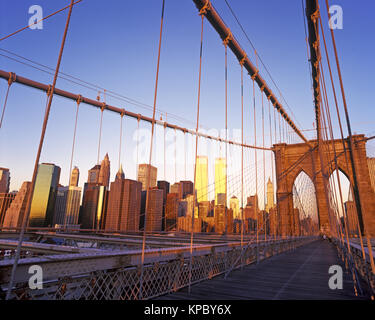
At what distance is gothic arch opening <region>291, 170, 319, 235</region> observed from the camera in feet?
77.2

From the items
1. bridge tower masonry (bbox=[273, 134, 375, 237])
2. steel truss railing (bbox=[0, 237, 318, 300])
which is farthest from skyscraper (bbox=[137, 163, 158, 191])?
bridge tower masonry (bbox=[273, 134, 375, 237])

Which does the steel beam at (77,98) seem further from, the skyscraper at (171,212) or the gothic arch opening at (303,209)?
the gothic arch opening at (303,209)

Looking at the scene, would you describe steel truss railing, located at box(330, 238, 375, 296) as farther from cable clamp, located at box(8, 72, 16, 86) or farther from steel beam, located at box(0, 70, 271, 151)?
cable clamp, located at box(8, 72, 16, 86)

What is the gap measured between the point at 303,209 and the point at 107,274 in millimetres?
30133

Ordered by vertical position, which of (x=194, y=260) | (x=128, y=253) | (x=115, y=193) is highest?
(x=115, y=193)

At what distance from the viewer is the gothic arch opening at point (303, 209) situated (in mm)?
23534

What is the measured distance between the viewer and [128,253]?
265 cm

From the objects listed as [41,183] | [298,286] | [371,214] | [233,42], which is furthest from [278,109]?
[41,183]

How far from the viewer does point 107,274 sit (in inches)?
96.5

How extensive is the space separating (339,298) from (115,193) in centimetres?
2198

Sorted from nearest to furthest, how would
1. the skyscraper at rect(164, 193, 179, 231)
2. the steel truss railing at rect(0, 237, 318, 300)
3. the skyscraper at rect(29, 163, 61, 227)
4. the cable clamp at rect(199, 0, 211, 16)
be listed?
the steel truss railing at rect(0, 237, 318, 300) → the cable clamp at rect(199, 0, 211, 16) → the skyscraper at rect(164, 193, 179, 231) → the skyscraper at rect(29, 163, 61, 227)

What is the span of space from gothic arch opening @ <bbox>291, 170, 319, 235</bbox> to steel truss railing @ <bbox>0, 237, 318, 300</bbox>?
71.1ft

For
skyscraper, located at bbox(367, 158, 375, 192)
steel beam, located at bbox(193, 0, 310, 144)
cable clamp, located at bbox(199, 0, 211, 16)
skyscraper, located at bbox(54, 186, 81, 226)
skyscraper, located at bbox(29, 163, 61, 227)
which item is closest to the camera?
cable clamp, located at bbox(199, 0, 211, 16)
